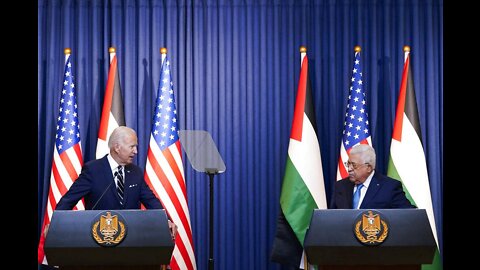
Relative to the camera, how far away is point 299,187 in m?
5.52

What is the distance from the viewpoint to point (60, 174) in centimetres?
555

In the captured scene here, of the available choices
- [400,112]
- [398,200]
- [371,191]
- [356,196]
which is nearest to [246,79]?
[400,112]

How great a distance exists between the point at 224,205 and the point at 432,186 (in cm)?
202

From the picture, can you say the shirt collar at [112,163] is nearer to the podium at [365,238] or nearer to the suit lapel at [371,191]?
the podium at [365,238]

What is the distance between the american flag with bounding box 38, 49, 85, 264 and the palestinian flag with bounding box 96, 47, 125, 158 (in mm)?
212

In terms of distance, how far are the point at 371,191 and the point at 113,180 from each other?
5.89 feet

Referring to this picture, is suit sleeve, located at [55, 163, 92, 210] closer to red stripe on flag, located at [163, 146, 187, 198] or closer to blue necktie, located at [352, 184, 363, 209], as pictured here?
red stripe on flag, located at [163, 146, 187, 198]

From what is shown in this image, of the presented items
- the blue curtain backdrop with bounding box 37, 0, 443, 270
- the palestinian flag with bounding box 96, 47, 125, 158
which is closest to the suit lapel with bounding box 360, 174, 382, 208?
the blue curtain backdrop with bounding box 37, 0, 443, 270

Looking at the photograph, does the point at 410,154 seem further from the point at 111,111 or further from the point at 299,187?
the point at 111,111

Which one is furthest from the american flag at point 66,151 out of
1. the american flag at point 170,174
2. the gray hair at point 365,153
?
the gray hair at point 365,153

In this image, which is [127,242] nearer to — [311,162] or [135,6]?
[311,162]

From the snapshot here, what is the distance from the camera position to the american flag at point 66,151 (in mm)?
5531

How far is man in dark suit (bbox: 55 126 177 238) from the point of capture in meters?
4.33

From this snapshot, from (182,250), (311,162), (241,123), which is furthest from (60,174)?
(311,162)
